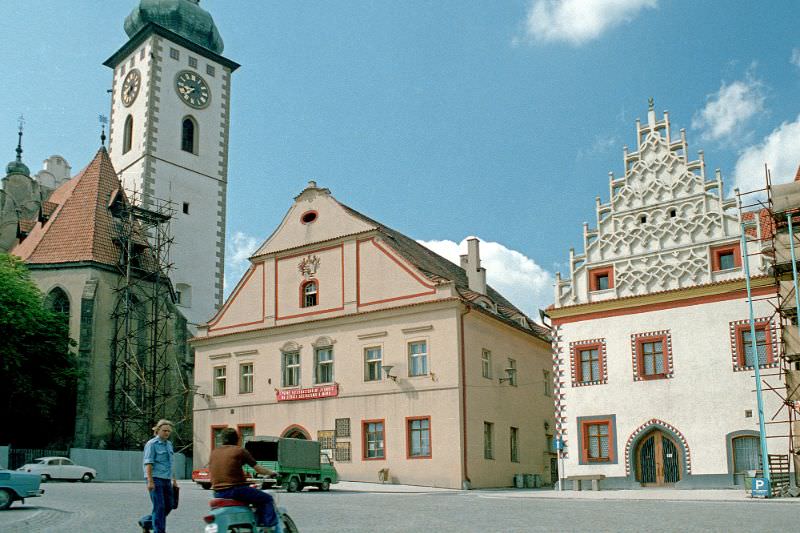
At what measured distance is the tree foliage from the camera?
42.1 metres

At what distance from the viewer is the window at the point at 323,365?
131 feet

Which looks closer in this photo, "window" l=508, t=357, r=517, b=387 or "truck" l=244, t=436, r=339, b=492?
"truck" l=244, t=436, r=339, b=492

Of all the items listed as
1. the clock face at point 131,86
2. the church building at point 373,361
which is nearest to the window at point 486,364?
the church building at point 373,361

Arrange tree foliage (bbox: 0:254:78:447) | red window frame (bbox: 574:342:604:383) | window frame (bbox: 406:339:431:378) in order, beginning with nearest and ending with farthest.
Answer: red window frame (bbox: 574:342:604:383) < window frame (bbox: 406:339:431:378) < tree foliage (bbox: 0:254:78:447)

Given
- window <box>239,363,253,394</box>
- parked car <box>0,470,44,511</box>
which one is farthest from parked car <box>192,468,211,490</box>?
parked car <box>0,470,44,511</box>

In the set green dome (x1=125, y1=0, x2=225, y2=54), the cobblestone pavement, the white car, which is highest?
green dome (x1=125, y1=0, x2=225, y2=54)

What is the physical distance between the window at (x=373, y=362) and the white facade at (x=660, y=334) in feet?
26.4

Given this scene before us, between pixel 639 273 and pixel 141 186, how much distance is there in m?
33.8

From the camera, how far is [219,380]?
43.6 m

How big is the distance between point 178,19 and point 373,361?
3339 cm

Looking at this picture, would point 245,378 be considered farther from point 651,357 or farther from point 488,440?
point 651,357

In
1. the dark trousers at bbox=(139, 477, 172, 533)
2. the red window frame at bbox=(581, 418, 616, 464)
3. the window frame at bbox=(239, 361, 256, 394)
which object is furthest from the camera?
the window frame at bbox=(239, 361, 256, 394)

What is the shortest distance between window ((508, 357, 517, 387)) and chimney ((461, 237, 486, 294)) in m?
5.04

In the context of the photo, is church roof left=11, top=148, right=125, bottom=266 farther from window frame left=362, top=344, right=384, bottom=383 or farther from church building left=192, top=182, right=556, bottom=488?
window frame left=362, top=344, right=384, bottom=383
